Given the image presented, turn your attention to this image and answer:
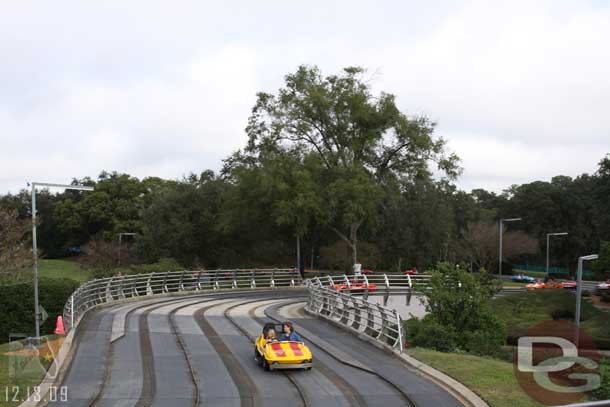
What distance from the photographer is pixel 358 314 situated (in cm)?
2188

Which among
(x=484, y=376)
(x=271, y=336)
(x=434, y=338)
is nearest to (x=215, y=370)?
(x=271, y=336)

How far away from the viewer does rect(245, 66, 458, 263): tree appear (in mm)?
49875

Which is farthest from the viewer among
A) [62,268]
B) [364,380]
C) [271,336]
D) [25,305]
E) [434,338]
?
[62,268]

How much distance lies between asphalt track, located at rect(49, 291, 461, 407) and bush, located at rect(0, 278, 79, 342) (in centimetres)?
654

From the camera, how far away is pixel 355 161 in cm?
5038

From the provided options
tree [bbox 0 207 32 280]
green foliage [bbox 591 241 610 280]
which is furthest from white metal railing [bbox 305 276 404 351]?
green foliage [bbox 591 241 610 280]

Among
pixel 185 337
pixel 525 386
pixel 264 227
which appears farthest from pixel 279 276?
pixel 525 386

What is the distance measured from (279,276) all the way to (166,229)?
15.7 metres

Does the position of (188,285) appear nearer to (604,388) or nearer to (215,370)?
(215,370)

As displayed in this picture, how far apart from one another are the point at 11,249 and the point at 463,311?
15.1 metres

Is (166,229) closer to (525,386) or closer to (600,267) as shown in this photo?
(600,267)

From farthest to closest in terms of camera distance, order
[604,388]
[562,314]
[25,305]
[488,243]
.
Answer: [488,243] < [562,314] < [25,305] < [604,388]

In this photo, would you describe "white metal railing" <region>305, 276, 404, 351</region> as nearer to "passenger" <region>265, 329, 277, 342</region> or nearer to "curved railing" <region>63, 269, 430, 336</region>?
"curved railing" <region>63, 269, 430, 336</region>

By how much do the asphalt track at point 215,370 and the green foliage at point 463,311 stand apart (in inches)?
137
